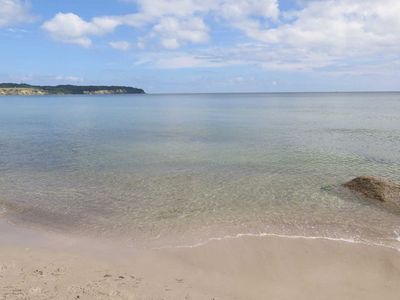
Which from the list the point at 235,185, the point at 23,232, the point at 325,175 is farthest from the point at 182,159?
the point at 23,232

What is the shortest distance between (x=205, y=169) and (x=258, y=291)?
1511 cm

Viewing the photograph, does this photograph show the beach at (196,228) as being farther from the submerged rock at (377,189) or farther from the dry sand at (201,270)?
the submerged rock at (377,189)

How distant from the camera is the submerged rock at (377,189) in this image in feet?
Answer: 56.2

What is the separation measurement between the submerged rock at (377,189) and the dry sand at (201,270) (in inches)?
219

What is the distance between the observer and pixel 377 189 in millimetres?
17812

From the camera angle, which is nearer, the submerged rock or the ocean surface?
the ocean surface

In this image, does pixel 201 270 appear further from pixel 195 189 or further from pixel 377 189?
pixel 377 189

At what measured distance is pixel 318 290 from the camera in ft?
31.5

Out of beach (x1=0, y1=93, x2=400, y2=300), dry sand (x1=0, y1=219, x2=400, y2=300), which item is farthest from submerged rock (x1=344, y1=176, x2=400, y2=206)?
dry sand (x1=0, y1=219, x2=400, y2=300)

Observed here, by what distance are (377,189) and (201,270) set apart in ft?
35.7

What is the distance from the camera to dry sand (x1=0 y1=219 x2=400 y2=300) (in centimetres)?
926

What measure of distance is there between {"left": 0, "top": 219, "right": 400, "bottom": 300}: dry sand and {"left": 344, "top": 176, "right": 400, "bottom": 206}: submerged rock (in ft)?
18.3

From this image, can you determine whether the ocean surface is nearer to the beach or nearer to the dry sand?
the beach

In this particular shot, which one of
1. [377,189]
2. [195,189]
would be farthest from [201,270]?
[377,189]
